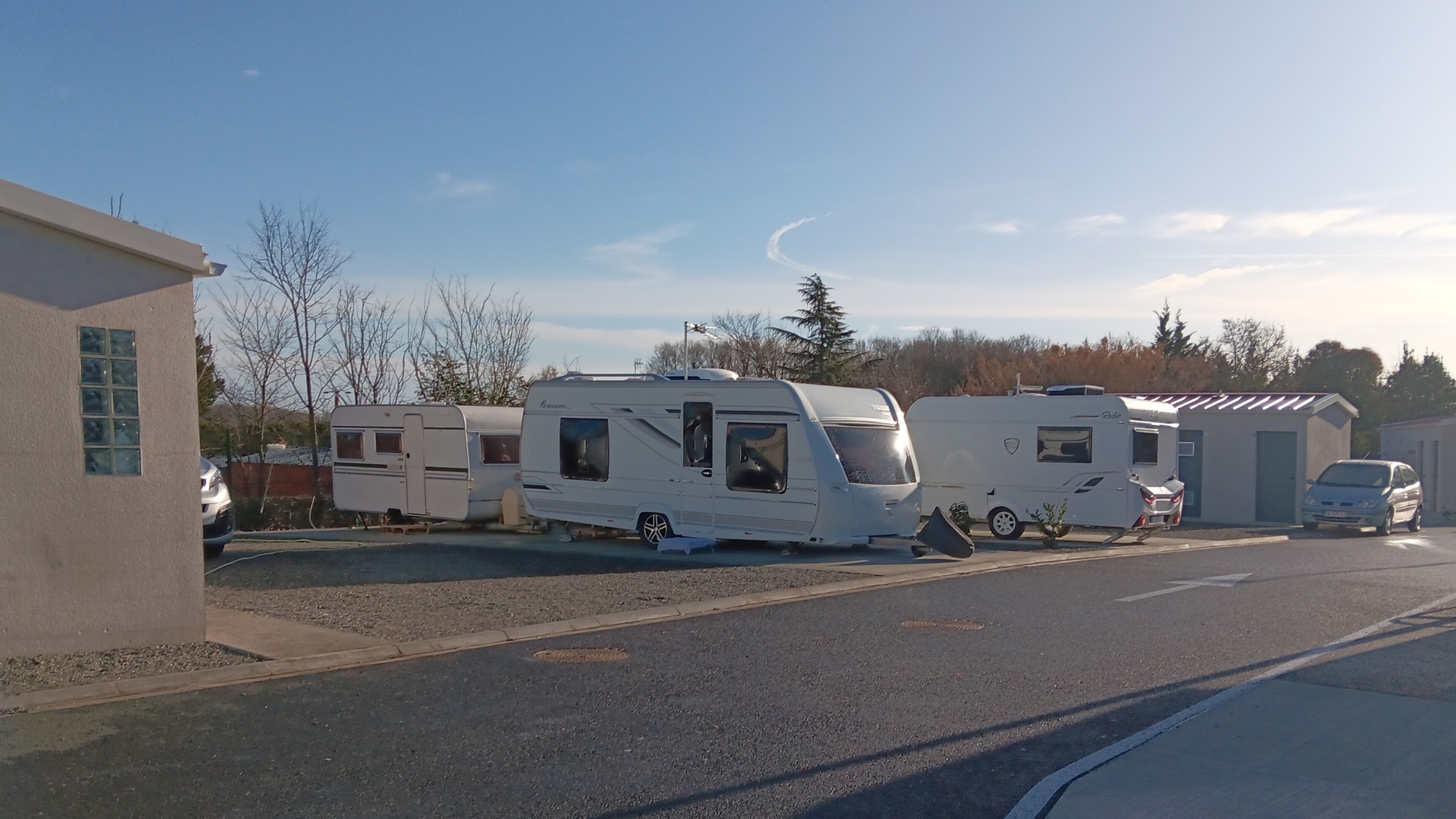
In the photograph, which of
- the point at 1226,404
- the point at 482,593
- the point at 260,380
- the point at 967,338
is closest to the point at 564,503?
the point at 482,593

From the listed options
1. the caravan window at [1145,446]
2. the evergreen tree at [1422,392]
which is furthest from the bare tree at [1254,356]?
the caravan window at [1145,446]

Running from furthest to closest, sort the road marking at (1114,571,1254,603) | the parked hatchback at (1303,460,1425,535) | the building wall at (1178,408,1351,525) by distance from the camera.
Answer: the building wall at (1178,408,1351,525), the parked hatchback at (1303,460,1425,535), the road marking at (1114,571,1254,603)

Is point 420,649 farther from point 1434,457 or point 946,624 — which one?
point 1434,457

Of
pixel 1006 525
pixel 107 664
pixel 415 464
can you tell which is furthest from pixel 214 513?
pixel 1006 525

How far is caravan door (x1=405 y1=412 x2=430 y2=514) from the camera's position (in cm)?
1914

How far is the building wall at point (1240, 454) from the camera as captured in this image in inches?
1003

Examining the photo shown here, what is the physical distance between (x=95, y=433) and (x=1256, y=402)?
1061 inches

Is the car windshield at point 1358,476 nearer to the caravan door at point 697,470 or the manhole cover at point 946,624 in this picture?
the caravan door at point 697,470

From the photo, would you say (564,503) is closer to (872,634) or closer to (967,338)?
(872,634)

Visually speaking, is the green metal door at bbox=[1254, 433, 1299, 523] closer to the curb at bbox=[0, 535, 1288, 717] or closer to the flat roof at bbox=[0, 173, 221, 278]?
the curb at bbox=[0, 535, 1288, 717]

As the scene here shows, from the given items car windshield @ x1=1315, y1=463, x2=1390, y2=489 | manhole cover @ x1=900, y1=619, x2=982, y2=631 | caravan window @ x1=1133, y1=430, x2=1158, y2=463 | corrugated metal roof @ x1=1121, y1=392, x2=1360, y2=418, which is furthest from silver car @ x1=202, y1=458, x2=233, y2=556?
car windshield @ x1=1315, y1=463, x2=1390, y2=489

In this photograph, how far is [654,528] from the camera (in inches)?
639

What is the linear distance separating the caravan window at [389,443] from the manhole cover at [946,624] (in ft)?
40.3

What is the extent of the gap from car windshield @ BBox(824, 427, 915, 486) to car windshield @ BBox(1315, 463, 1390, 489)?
1307 cm
